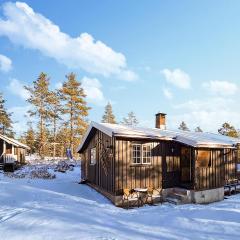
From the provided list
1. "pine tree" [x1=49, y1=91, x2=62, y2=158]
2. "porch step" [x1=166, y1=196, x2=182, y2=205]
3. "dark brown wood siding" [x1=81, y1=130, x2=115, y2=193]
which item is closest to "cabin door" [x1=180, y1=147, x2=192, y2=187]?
"porch step" [x1=166, y1=196, x2=182, y2=205]

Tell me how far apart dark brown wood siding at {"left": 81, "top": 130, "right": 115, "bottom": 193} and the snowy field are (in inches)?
43.7

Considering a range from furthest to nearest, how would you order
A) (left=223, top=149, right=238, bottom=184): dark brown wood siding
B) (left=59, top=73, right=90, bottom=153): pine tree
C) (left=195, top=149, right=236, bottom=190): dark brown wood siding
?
(left=59, top=73, right=90, bottom=153): pine tree, (left=223, top=149, right=238, bottom=184): dark brown wood siding, (left=195, top=149, right=236, bottom=190): dark brown wood siding

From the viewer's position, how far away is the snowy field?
891 centimetres

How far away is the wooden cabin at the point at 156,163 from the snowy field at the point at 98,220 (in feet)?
4.32

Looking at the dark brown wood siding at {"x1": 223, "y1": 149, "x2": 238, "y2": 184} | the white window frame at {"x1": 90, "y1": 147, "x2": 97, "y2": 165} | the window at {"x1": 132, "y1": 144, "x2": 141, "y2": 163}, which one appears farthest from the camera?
the dark brown wood siding at {"x1": 223, "y1": 149, "x2": 238, "y2": 184}

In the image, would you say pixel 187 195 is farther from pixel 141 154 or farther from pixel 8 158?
pixel 8 158

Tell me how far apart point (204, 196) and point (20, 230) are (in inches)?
400

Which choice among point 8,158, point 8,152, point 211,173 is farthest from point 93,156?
point 8,152

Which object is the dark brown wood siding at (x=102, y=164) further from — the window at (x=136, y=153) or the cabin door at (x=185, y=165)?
the cabin door at (x=185, y=165)

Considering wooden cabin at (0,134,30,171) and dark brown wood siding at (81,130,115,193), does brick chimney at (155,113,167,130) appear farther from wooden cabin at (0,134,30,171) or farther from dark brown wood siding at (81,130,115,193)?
wooden cabin at (0,134,30,171)

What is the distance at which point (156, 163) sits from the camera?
1569 cm

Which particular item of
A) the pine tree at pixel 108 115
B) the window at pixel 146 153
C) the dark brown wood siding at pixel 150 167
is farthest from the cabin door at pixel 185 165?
the pine tree at pixel 108 115

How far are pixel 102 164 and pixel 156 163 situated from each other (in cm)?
302

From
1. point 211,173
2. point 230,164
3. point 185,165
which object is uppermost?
point 185,165
